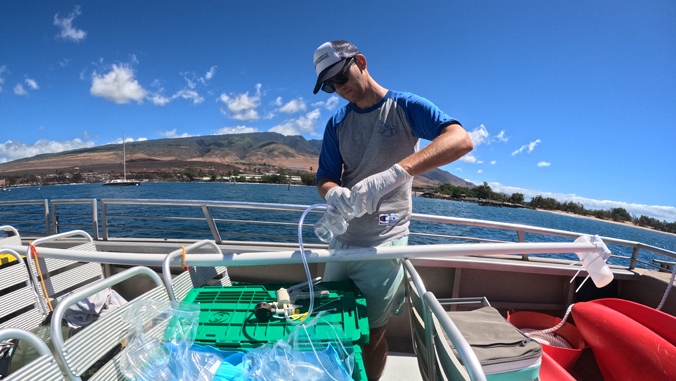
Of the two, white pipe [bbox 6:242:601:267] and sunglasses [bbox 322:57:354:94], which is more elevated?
sunglasses [bbox 322:57:354:94]

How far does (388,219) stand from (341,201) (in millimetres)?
296

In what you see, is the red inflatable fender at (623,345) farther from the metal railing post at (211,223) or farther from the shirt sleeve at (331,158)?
the metal railing post at (211,223)

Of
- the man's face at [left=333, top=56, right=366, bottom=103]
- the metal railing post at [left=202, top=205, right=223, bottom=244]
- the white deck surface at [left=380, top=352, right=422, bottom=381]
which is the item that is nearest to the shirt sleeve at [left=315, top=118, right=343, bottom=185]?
the man's face at [left=333, top=56, right=366, bottom=103]

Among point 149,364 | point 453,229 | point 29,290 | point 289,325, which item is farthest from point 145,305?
point 453,229

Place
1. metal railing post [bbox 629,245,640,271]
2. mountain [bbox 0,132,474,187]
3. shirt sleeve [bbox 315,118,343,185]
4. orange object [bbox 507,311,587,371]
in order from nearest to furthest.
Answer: shirt sleeve [bbox 315,118,343,185] < orange object [bbox 507,311,587,371] < metal railing post [bbox 629,245,640,271] < mountain [bbox 0,132,474,187]

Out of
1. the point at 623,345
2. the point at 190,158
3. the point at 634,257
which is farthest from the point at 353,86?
the point at 190,158

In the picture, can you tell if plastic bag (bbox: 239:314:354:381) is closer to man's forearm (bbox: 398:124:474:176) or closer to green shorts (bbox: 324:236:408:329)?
green shorts (bbox: 324:236:408:329)

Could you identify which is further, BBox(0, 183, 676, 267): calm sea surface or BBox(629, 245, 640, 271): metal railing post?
BBox(0, 183, 676, 267): calm sea surface

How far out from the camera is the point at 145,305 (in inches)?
41.1

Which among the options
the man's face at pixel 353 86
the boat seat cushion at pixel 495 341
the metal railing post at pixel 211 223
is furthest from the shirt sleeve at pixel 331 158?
the metal railing post at pixel 211 223

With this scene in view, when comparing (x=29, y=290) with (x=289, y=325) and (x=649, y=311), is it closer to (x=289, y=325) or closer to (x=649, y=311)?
(x=289, y=325)

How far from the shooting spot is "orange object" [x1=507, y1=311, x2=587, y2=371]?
64.6 inches

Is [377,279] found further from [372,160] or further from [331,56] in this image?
[331,56]

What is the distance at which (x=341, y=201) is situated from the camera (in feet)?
3.55
